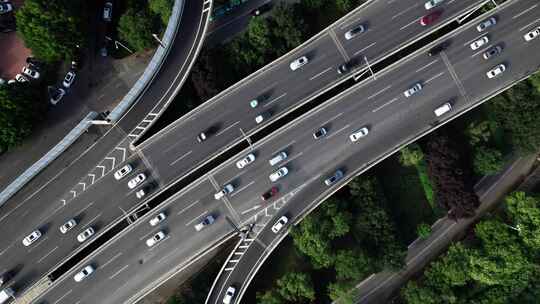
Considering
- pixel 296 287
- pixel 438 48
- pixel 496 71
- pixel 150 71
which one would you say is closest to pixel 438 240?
pixel 296 287

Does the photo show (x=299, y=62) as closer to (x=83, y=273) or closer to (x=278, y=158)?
(x=278, y=158)

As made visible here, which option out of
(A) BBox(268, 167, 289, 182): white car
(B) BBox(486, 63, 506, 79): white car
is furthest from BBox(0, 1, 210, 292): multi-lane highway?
(B) BBox(486, 63, 506, 79): white car

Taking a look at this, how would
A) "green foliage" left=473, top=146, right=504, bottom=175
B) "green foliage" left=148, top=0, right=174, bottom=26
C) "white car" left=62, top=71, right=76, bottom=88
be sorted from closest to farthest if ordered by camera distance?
"green foliage" left=148, top=0, right=174, bottom=26, "green foliage" left=473, top=146, right=504, bottom=175, "white car" left=62, top=71, right=76, bottom=88

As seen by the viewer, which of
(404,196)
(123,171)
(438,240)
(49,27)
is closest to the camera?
(49,27)

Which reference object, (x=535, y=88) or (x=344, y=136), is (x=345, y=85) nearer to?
(x=344, y=136)

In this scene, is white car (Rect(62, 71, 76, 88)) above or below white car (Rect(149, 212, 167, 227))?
above

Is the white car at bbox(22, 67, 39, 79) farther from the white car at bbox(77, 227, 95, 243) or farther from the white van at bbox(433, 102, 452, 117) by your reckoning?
the white van at bbox(433, 102, 452, 117)

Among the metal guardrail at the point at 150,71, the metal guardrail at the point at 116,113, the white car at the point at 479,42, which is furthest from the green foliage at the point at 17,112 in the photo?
the white car at the point at 479,42
